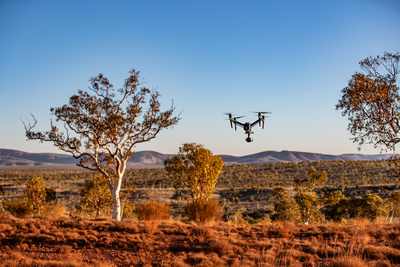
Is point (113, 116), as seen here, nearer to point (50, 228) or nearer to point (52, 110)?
point (52, 110)

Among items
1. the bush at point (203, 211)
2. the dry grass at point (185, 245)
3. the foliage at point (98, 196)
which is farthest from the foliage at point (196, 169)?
the foliage at point (98, 196)

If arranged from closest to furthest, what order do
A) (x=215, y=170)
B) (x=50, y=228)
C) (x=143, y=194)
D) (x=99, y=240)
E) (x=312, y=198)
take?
(x=99, y=240) < (x=50, y=228) < (x=215, y=170) < (x=312, y=198) < (x=143, y=194)

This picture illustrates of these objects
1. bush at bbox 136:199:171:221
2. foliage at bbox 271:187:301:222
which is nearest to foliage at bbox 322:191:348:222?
foliage at bbox 271:187:301:222

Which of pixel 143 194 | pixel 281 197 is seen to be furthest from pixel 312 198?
pixel 143 194

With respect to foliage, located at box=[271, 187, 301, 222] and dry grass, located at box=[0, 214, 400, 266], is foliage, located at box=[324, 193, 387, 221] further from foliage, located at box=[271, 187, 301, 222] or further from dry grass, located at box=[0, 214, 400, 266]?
dry grass, located at box=[0, 214, 400, 266]

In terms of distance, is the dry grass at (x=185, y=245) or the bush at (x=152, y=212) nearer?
the dry grass at (x=185, y=245)

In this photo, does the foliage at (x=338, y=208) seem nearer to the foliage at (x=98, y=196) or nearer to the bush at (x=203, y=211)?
the bush at (x=203, y=211)
